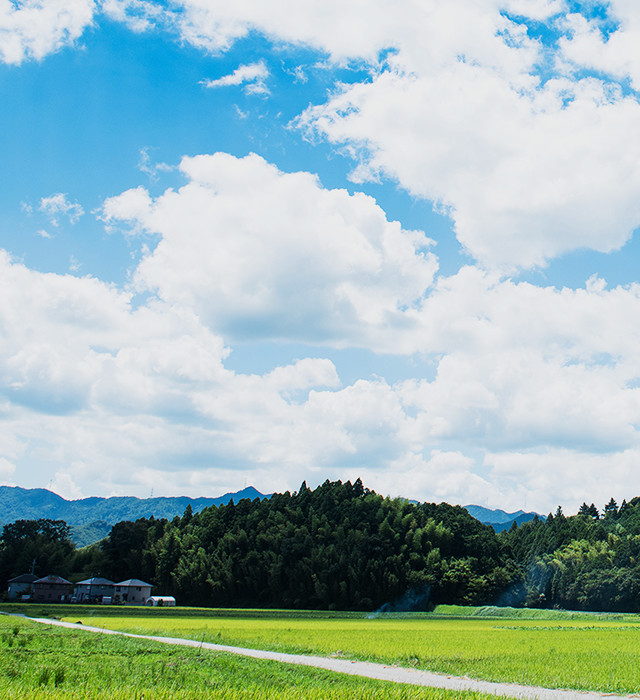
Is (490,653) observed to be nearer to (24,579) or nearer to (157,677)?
(157,677)

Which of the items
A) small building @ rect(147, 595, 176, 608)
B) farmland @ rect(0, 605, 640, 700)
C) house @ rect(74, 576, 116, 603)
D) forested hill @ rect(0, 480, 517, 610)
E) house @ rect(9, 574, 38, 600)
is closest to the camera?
farmland @ rect(0, 605, 640, 700)

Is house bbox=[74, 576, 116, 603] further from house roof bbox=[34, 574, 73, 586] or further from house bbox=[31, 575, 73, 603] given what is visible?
house roof bbox=[34, 574, 73, 586]

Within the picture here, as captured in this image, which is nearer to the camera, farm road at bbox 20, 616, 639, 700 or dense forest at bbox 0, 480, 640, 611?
farm road at bbox 20, 616, 639, 700

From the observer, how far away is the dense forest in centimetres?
7638

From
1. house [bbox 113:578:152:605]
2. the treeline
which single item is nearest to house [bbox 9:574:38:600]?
house [bbox 113:578:152:605]

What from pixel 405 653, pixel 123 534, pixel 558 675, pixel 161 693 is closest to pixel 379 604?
pixel 123 534

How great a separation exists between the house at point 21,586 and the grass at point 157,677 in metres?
69.8

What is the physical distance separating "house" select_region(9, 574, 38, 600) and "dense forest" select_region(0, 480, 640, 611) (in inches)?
235

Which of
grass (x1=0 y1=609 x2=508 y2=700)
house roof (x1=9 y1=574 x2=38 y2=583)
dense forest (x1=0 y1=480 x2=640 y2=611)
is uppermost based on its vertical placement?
grass (x1=0 y1=609 x2=508 y2=700)

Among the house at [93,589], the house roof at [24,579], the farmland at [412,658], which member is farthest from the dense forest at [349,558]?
the farmland at [412,658]

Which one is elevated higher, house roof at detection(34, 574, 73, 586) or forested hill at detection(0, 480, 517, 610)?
forested hill at detection(0, 480, 517, 610)

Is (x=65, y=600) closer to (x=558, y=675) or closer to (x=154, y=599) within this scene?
(x=154, y=599)

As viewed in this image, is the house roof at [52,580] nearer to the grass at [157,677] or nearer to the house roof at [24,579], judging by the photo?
the house roof at [24,579]

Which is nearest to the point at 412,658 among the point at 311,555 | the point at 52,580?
the point at 311,555
